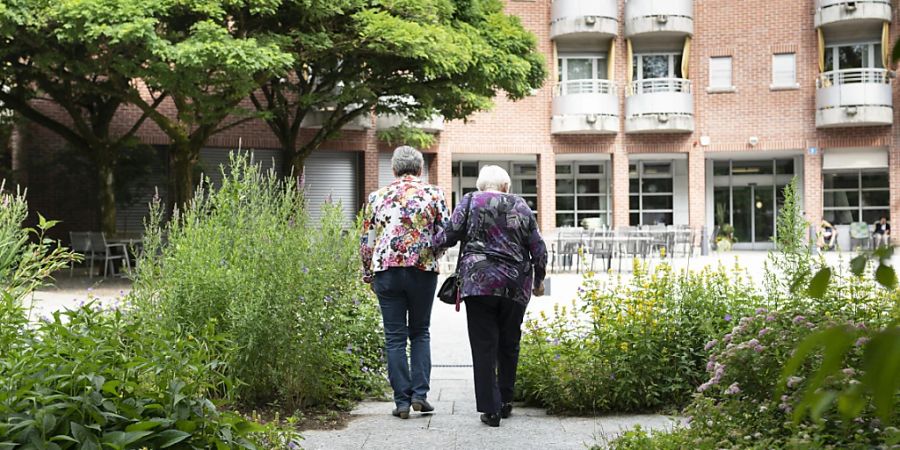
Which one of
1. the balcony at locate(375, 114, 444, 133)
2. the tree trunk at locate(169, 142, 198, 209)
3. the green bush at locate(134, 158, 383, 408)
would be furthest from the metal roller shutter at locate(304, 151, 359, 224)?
the green bush at locate(134, 158, 383, 408)

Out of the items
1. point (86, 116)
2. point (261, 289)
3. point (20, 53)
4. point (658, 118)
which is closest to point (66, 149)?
point (86, 116)

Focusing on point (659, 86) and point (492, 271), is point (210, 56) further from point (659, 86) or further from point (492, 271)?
point (659, 86)

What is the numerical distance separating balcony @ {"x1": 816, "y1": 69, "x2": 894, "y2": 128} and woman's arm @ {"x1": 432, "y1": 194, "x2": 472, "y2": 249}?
27.5 m

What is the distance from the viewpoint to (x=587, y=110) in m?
31.1

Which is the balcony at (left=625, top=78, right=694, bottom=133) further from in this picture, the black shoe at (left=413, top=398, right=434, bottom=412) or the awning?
the black shoe at (left=413, top=398, right=434, bottom=412)

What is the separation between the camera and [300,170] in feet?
78.1

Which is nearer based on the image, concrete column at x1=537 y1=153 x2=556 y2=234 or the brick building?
the brick building

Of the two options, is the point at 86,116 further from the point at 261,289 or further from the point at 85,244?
the point at 261,289

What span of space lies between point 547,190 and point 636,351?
2631 centimetres

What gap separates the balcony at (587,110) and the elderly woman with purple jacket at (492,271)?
1010 inches

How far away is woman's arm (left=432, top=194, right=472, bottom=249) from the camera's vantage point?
5809mm

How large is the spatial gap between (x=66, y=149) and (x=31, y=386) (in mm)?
24151

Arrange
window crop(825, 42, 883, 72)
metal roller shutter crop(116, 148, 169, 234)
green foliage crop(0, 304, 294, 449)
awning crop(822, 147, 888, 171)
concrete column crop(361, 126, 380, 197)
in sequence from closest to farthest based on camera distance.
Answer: green foliage crop(0, 304, 294, 449) → metal roller shutter crop(116, 148, 169, 234) → concrete column crop(361, 126, 380, 197) → window crop(825, 42, 883, 72) → awning crop(822, 147, 888, 171)

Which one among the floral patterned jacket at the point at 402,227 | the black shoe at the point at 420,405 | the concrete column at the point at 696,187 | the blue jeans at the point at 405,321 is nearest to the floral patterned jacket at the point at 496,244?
the floral patterned jacket at the point at 402,227
